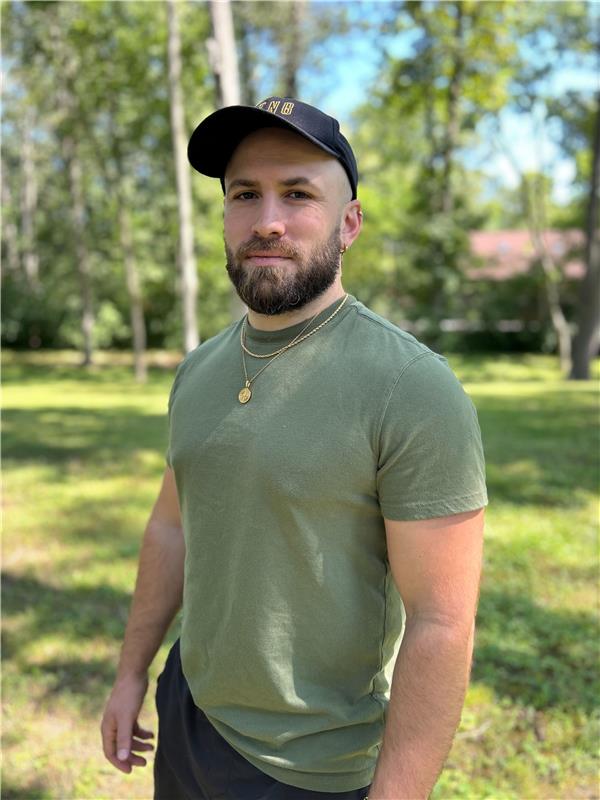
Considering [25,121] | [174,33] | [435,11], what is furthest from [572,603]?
[25,121]

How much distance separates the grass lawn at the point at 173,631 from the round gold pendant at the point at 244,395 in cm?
216

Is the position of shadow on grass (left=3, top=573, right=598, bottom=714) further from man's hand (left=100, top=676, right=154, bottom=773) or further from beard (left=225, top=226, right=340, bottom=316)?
beard (left=225, top=226, right=340, bottom=316)

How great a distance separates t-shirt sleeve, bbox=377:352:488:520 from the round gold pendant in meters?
0.32

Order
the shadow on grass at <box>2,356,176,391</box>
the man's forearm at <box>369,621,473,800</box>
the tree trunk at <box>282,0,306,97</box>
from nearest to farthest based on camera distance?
the man's forearm at <box>369,621,473,800</box>, the tree trunk at <box>282,0,306,97</box>, the shadow on grass at <box>2,356,176,391</box>

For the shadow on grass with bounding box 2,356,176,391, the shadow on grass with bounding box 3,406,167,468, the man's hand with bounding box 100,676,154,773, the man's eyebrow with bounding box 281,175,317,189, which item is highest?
the man's eyebrow with bounding box 281,175,317,189

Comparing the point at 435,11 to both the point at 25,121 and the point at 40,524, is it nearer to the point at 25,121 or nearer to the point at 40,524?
the point at 40,524

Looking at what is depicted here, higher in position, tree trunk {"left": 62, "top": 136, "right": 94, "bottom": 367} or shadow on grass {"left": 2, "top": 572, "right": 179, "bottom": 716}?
tree trunk {"left": 62, "top": 136, "right": 94, "bottom": 367}

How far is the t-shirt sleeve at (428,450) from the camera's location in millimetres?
1244

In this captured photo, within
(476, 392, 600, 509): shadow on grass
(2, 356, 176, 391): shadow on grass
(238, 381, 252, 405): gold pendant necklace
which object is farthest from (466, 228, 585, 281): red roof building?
(238, 381, 252, 405): gold pendant necklace

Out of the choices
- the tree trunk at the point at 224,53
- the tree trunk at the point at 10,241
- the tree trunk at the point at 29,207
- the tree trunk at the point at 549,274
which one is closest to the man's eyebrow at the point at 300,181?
the tree trunk at the point at 224,53

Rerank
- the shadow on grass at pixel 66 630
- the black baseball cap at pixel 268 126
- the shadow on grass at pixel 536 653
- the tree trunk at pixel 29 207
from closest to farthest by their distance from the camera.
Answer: the black baseball cap at pixel 268 126 → the shadow on grass at pixel 536 653 → the shadow on grass at pixel 66 630 → the tree trunk at pixel 29 207

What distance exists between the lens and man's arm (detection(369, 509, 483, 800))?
125 centimetres

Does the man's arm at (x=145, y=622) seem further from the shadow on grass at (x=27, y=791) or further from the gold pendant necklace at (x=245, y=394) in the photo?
the shadow on grass at (x=27, y=791)

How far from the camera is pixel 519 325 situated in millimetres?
29531
